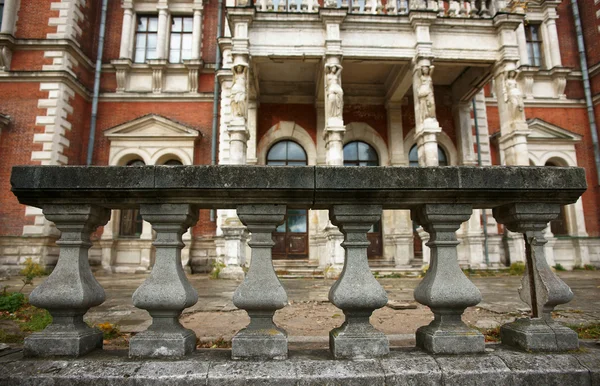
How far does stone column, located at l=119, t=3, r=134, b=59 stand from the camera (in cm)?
1386

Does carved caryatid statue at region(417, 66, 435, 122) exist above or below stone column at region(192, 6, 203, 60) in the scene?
below

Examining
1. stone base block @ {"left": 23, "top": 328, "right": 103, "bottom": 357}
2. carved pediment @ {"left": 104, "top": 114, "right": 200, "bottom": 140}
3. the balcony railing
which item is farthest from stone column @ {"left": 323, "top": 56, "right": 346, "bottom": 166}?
stone base block @ {"left": 23, "top": 328, "right": 103, "bottom": 357}

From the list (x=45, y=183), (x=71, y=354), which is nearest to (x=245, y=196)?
(x=45, y=183)

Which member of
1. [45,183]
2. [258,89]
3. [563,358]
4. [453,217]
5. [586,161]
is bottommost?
[563,358]

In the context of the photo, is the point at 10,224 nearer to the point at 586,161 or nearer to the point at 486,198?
the point at 486,198

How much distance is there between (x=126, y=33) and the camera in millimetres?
14047

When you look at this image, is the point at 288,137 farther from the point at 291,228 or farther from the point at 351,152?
the point at 291,228

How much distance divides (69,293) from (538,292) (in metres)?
2.59

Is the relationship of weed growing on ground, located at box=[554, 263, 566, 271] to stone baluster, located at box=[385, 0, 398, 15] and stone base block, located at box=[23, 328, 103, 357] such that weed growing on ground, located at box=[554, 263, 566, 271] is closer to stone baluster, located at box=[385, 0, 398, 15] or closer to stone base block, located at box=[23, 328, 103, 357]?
stone baluster, located at box=[385, 0, 398, 15]

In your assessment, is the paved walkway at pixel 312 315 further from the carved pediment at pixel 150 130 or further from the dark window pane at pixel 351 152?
the carved pediment at pixel 150 130

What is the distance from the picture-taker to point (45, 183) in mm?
1969

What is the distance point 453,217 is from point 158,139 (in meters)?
12.8

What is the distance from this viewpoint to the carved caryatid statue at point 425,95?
10.3 m

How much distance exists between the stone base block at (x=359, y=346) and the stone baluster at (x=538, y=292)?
2.63 feet
